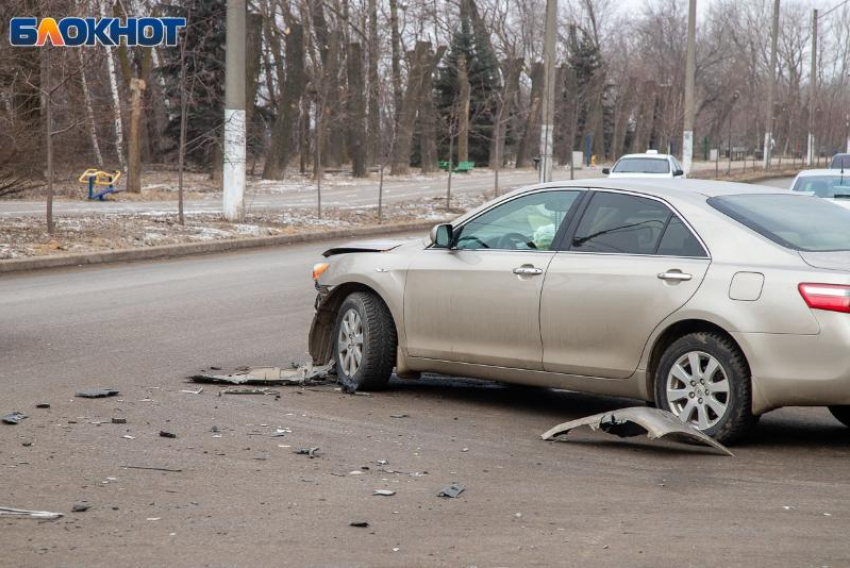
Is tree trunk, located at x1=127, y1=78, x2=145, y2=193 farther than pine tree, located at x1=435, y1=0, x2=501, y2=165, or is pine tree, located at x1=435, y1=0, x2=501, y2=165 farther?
pine tree, located at x1=435, y1=0, x2=501, y2=165

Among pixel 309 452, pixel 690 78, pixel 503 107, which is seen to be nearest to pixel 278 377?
pixel 309 452

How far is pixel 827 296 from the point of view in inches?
259

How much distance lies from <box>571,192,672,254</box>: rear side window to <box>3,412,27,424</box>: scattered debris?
3.43 metres

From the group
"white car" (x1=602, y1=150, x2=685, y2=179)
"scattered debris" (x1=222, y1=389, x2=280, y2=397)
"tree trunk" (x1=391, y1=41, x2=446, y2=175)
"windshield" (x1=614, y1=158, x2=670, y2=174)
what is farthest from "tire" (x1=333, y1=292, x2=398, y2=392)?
"tree trunk" (x1=391, y1=41, x2=446, y2=175)

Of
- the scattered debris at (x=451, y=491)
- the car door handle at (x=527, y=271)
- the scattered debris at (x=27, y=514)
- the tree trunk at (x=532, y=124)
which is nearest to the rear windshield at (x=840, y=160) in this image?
the car door handle at (x=527, y=271)

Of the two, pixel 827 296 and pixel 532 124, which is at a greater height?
pixel 532 124

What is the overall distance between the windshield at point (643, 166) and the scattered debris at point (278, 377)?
23.1 meters

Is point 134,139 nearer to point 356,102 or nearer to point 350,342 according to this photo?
point 356,102

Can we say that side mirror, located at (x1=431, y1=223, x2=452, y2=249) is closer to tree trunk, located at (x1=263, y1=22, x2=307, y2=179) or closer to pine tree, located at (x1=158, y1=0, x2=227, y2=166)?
pine tree, located at (x1=158, y1=0, x2=227, y2=166)

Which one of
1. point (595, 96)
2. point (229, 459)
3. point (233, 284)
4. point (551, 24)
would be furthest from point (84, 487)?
point (595, 96)

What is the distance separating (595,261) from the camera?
7.55m

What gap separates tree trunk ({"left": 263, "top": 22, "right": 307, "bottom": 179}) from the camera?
49.3m

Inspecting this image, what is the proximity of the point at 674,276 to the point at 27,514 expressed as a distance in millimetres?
3691

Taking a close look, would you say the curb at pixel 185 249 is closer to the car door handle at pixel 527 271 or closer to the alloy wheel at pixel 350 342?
the alloy wheel at pixel 350 342
